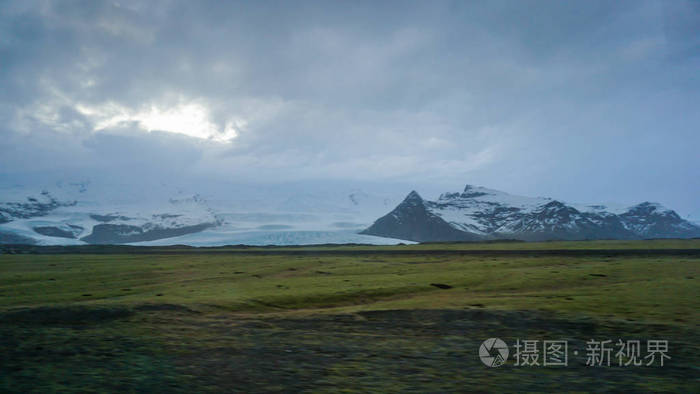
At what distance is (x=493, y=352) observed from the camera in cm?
1681

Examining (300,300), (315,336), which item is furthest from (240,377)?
(300,300)

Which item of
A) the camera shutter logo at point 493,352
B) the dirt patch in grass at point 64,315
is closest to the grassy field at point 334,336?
the dirt patch in grass at point 64,315

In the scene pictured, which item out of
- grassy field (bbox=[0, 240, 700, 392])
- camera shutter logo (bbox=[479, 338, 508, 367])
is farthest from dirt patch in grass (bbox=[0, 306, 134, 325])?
camera shutter logo (bbox=[479, 338, 508, 367])

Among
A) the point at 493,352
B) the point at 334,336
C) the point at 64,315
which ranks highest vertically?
the point at 493,352

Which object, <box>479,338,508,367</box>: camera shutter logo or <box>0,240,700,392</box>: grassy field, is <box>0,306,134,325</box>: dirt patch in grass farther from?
<box>479,338,508,367</box>: camera shutter logo

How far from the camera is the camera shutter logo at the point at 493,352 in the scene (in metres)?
15.6

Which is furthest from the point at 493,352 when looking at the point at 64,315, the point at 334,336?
the point at 64,315

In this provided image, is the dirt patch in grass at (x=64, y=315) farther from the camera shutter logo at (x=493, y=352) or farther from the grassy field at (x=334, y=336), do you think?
the camera shutter logo at (x=493, y=352)

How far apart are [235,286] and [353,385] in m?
30.6

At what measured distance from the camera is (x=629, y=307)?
969 inches

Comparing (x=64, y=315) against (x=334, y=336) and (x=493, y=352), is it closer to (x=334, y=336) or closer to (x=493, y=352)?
(x=334, y=336)

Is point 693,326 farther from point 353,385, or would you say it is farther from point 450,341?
point 353,385

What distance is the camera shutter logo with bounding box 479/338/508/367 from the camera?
51.3 ft

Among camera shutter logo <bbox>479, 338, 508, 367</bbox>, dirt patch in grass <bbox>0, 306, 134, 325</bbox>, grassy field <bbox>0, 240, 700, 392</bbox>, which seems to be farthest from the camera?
dirt patch in grass <bbox>0, 306, 134, 325</bbox>
